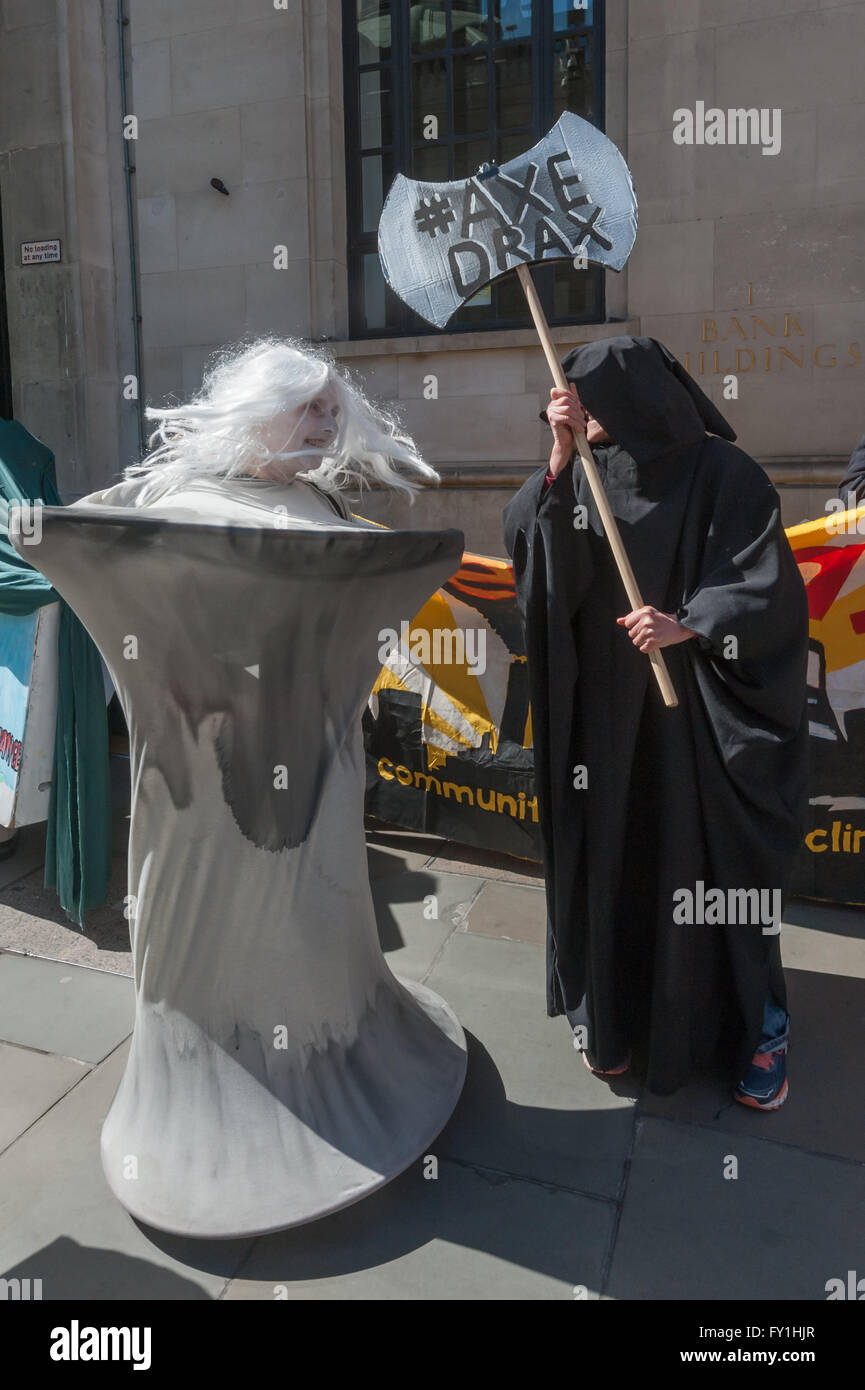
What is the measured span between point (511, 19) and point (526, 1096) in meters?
7.58

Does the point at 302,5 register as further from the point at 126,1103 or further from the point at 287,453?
the point at 126,1103

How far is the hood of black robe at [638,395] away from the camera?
2.44 m

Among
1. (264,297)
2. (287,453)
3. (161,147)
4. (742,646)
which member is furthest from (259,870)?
(161,147)

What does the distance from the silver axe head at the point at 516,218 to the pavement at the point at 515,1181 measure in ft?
7.12

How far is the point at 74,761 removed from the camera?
12.6 feet

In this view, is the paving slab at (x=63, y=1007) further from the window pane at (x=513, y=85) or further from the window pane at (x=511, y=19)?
the window pane at (x=511, y=19)

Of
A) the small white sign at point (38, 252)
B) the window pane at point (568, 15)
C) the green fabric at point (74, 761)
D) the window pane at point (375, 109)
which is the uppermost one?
the window pane at point (568, 15)

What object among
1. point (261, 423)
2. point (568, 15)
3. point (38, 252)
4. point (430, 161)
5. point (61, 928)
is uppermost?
point (568, 15)

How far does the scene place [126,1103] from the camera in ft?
7.79

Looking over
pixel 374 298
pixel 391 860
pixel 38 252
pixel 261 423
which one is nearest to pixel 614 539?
pixel 261 423

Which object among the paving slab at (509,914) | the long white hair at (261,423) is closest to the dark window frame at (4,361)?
the paving slab at (509,914)

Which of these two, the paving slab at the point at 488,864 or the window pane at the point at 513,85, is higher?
the window pane at the point at 513,85

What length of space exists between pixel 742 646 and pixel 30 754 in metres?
2.82

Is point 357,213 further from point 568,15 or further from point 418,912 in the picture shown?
point 418,912
